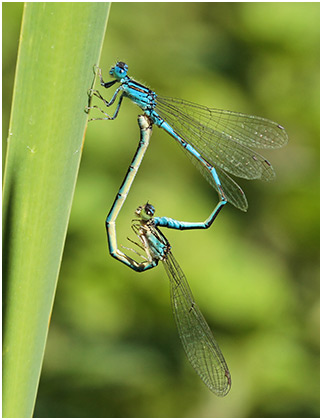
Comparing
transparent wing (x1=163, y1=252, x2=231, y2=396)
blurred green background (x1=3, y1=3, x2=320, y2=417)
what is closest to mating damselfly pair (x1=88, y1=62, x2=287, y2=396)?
transparent wing (x1=163, y1=252, x2=231, y2=396)

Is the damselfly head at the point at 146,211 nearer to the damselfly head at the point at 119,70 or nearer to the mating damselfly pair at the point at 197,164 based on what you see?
the mating damselfly pair at the point at 197,164

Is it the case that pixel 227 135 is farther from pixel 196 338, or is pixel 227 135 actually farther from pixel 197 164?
pixel 196 338

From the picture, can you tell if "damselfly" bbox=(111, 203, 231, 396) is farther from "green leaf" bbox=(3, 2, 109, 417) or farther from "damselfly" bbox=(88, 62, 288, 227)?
"green leaf" bbox=(3, 2, 109, 417)

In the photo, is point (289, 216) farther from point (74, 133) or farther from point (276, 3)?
point (74, 133)

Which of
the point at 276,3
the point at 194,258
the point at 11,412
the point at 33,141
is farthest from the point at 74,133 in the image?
the point at 276,3

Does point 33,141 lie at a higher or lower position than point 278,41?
lower
